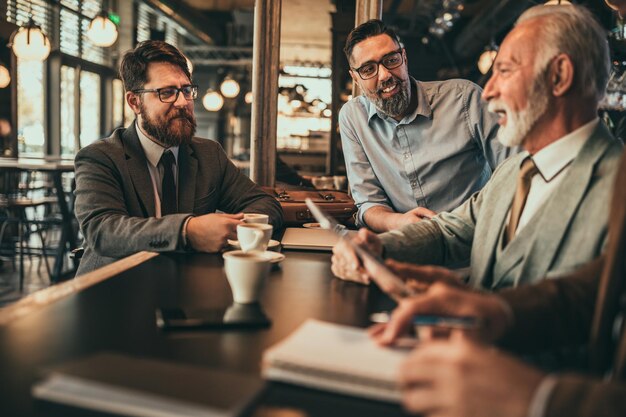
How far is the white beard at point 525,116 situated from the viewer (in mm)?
1492

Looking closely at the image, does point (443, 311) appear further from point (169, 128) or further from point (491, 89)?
point (169, 128)

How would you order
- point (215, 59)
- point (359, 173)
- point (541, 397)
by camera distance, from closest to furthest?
point (541, 397) < point (359, 173) < point (215, 59)

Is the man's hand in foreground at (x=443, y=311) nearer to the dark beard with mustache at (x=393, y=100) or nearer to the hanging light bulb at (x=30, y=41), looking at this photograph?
the dark beard with mustache at (x=393, y=100)

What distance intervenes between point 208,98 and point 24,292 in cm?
732

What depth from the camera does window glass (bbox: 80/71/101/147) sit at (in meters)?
11.4

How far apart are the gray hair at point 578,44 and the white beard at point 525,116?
0.06m

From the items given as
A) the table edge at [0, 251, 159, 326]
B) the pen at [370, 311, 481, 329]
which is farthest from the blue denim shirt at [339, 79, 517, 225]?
the pen at [370, 311, 481, 329]

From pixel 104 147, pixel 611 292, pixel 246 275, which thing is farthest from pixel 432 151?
pixel 611 292

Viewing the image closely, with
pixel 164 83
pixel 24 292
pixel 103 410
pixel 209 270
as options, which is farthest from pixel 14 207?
pixel 103 410

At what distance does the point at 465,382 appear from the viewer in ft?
2.42

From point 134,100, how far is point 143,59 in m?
0.18

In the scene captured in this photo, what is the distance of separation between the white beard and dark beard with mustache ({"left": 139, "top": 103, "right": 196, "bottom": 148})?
1.35 meters

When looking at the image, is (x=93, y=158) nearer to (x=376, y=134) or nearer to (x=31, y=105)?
(x=376, y=134)

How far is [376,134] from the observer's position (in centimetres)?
287
